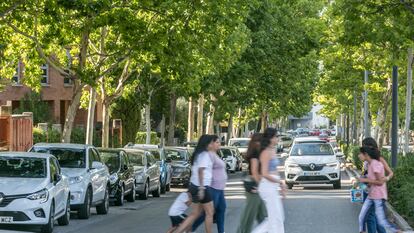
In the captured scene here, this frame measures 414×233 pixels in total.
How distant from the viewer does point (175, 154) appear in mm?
36719

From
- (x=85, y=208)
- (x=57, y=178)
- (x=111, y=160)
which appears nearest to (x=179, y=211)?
(x=57, y=178)

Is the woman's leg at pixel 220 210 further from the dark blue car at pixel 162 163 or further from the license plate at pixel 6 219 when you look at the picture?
the dark blue car at pixel 162 163

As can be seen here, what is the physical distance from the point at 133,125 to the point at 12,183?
33886mm

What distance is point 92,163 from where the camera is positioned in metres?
21.4

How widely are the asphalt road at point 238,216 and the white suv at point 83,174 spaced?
0.35 metres

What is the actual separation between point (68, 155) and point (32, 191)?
194 inches

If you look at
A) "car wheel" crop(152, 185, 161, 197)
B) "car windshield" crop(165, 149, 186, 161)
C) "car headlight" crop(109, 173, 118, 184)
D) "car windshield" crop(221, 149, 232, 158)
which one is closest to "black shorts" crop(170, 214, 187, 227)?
"car headlight" crop(109, 173, 118, 184)

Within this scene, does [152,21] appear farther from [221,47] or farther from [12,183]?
[12,183]

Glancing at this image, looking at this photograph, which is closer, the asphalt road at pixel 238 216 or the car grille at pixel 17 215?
the car grille at pixel 17 215

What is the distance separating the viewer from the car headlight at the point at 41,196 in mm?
16969

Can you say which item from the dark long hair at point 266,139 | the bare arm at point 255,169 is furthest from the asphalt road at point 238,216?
the dark long hair at point 266,139

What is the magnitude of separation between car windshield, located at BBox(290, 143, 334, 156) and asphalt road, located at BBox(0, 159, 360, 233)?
3.05 meters

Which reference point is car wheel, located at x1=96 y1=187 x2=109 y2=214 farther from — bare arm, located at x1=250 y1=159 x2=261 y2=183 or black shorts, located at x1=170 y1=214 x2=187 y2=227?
bare arm, located at x1=250 y1=159 x2=261 y2=183

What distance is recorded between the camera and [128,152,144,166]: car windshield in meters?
29.2
